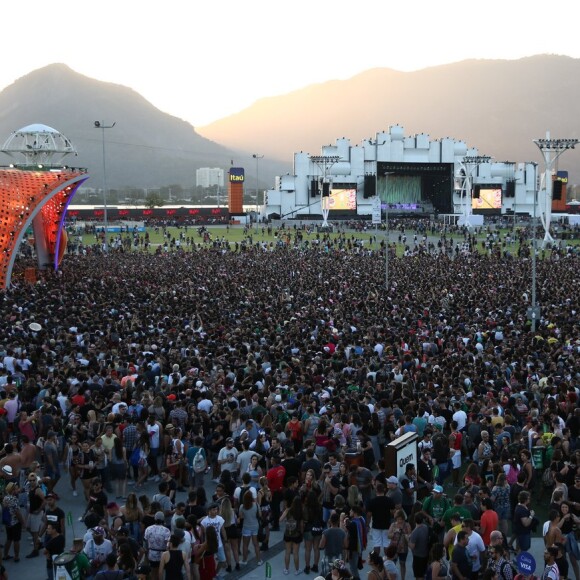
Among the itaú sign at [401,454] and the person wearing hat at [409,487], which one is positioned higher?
the itaú sign at [401,454]

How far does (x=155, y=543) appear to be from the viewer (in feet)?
27.0

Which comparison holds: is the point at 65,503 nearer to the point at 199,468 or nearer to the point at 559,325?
Result: the point at 199,468

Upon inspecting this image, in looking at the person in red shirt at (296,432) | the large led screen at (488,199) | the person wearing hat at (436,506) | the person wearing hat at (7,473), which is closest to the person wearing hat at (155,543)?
the person wearing hat at (7,473)

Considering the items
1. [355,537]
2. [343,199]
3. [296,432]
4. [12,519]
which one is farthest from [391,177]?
[355,537]

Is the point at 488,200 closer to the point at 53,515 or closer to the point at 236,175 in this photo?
the point at 236,175

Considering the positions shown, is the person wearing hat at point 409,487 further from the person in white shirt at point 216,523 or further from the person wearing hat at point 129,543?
the person wearing hat at point 129,543

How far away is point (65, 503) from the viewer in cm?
1151

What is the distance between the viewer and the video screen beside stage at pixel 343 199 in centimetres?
9025

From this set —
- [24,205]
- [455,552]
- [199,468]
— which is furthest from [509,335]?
[24,205]

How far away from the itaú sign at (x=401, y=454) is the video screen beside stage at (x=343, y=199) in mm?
80920

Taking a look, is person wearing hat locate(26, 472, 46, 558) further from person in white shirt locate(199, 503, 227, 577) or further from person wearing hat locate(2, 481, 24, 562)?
person in white shirt locate(199, 503, 227, 577)

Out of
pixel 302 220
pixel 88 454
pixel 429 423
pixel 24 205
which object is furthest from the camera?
pixel 302 220

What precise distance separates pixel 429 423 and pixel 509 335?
27.6 ft

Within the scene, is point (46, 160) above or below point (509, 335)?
above
